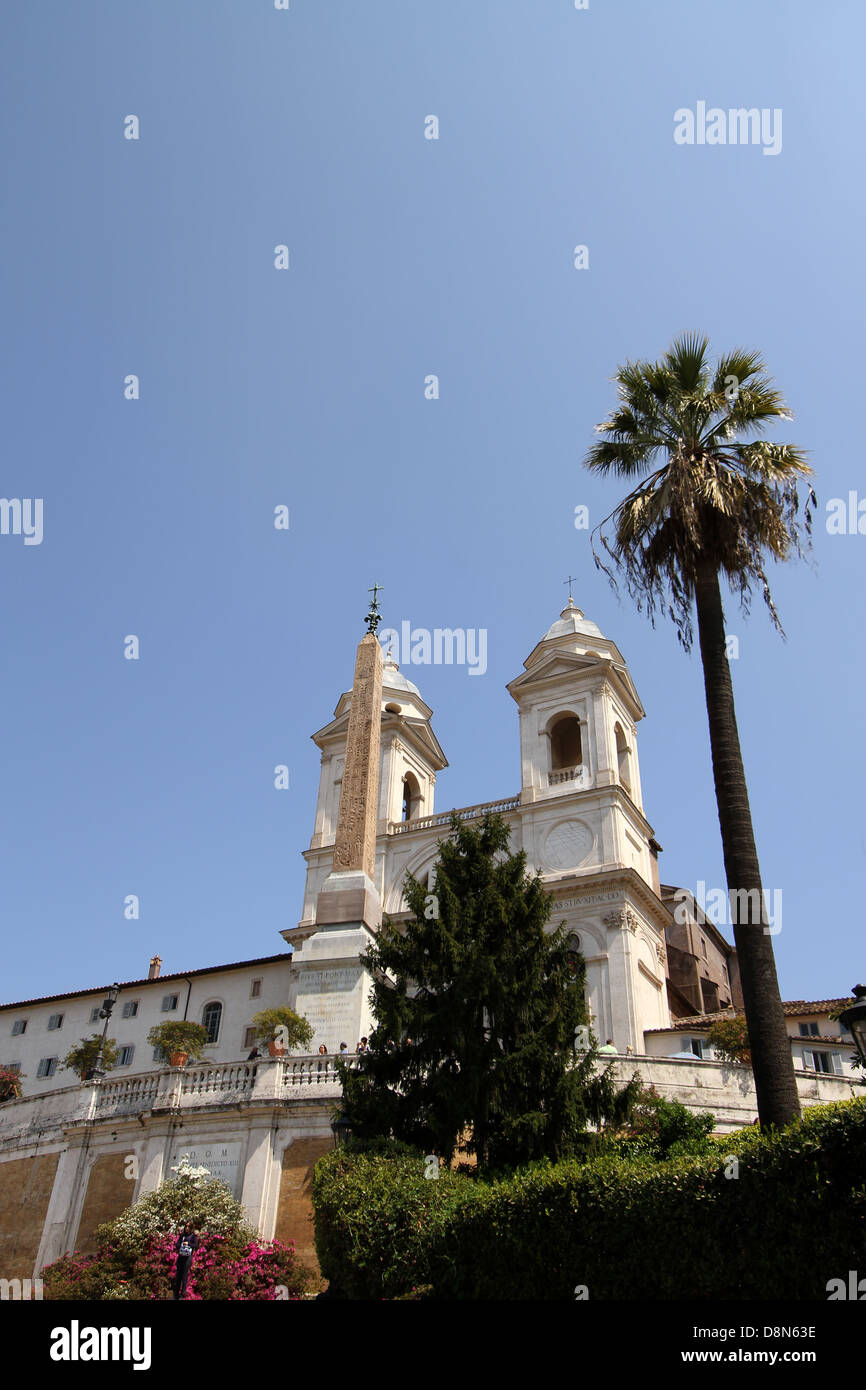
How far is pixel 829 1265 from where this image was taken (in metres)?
11.6

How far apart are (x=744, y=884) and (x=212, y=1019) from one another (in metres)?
39.9

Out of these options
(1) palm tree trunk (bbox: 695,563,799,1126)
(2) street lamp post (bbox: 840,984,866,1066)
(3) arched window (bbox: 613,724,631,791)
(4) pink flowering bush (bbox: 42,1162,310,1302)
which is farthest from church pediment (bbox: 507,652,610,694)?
(2) street lamp post (bbox: 840,984,866,1066)

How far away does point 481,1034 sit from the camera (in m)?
20.5

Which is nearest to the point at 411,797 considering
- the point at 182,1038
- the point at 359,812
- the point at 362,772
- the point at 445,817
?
the point at 445,817

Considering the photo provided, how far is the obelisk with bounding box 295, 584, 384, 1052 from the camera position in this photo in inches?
1166

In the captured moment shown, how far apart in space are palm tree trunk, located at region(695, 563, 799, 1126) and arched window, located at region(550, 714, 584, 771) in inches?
1371

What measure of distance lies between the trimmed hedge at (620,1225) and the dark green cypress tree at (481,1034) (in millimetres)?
1874

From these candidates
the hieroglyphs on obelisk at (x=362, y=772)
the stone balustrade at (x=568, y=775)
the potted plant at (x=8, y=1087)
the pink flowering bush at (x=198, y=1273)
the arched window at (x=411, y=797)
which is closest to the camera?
the pink flowering bush at (x=198, y=1273)

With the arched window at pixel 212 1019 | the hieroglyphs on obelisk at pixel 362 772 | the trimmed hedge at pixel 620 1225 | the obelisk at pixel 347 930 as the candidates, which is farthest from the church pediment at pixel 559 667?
the trimmed hedge at pixel 620 1225

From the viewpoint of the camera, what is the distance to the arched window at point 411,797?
58.9 meters

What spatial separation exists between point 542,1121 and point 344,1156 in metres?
3.59

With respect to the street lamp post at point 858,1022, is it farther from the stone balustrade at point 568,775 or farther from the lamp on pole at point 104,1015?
the stone balustrade at point 568,775

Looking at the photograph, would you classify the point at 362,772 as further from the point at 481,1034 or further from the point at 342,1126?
the point at 342,1126
